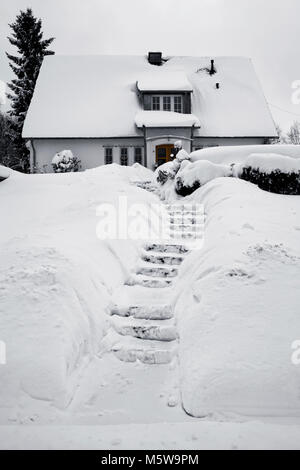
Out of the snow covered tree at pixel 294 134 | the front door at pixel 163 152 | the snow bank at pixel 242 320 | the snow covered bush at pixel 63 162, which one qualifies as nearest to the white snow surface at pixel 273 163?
the snow bank at pixel 242 320

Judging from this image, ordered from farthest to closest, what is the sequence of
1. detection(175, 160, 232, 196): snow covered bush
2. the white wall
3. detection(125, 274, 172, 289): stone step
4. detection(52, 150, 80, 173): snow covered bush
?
1. the white wall
2. detection(52, 150, 80, 173): snow covered bush
3. detection(175, 160, 232, 196): snow covered bush
4. detection(125, 274, 172, 289): stone step

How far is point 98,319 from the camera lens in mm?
5250

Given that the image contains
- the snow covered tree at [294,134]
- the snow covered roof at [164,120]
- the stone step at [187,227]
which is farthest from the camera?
the snow covered tree at [294,134]

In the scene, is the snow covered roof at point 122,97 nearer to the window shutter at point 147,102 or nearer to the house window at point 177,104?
the window shutter at point 147,102

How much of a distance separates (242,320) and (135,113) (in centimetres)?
1947

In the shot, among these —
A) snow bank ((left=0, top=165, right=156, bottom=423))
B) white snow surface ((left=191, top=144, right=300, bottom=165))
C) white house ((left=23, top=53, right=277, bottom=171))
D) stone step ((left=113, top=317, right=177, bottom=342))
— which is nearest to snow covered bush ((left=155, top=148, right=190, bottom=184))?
white snow surface ((left=191, top=144, right=300, bottom=165))

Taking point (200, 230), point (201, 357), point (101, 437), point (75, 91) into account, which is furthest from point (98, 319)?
point (75, 91)

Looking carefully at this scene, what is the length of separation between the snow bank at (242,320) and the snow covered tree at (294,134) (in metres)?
52.9

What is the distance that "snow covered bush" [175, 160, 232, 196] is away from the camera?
38.5 feet

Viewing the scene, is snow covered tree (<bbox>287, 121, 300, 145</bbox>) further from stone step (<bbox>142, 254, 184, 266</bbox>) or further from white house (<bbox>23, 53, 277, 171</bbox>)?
stone step (<bbox>142, 254, 184, 266</bbox>)

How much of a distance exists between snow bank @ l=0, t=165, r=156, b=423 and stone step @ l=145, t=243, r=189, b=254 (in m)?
0.31

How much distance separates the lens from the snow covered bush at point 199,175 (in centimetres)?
1175

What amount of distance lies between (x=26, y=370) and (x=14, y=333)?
0.53 meters
